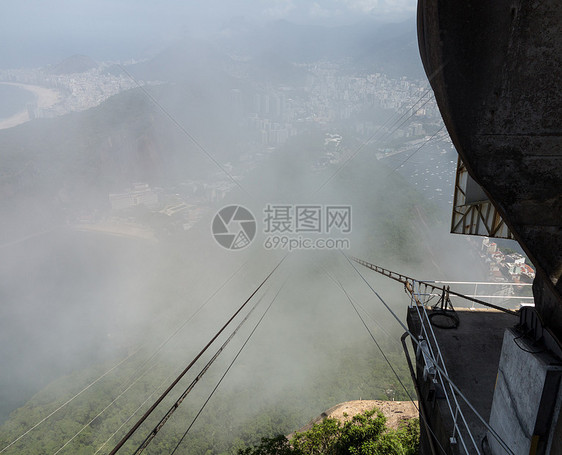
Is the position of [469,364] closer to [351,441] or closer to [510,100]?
[510,100]

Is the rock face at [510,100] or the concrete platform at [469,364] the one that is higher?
the rock face at [510,100]

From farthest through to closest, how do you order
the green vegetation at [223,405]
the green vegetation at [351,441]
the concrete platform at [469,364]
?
the green vegetation at [223,405]
the green vegetation at [351,441]
the concrete platform at [469,364]

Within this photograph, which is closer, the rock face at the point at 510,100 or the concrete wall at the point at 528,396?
the rock face at the point at 510,100

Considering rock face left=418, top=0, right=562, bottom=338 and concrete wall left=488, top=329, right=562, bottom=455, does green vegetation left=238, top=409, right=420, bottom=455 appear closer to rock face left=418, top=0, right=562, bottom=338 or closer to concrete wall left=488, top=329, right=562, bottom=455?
concrete wall left=488, top=329, right=562, bottom=455

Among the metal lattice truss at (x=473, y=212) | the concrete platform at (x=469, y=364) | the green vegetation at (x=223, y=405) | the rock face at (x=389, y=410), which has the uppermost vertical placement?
the metal lattice truss at (x=473, y=212)

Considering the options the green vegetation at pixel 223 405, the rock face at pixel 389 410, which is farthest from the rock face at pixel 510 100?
the green vegetation at pixel 223 405

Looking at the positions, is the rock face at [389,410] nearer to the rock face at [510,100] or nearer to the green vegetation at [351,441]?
the green vegetation at [351,441]

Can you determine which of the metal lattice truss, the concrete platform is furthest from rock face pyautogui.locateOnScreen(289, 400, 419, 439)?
the metal lattice truss

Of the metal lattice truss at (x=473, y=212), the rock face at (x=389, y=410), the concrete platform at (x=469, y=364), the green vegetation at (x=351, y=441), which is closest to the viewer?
the concrete platform at (x=469, y=364)
